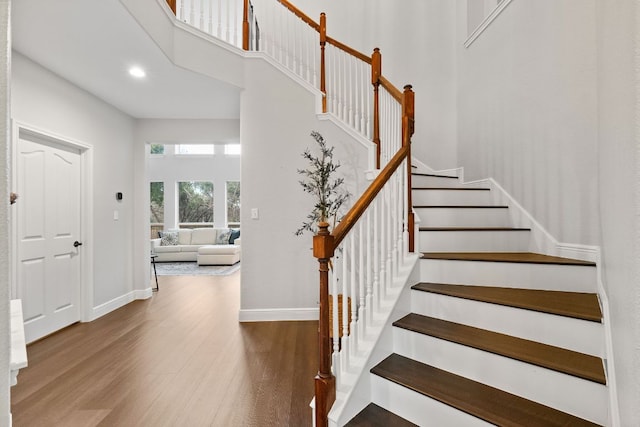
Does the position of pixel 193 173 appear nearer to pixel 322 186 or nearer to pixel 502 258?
pixel 322 186

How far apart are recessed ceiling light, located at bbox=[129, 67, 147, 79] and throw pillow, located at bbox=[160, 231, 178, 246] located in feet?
19.7

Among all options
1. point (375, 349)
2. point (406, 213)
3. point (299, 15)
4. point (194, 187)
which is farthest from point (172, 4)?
point (194, 187)

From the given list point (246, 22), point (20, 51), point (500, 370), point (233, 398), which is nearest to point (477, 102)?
point (246, 22)

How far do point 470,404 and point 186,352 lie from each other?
2358mm

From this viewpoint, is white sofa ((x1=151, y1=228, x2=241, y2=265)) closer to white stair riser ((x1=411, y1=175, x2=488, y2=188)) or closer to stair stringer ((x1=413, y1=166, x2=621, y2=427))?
white stair riser ((x1=411, y1=175, x2=488, y2=188))

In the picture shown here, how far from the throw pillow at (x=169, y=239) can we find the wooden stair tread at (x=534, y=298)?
788 cm

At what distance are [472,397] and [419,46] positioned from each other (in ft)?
14.6

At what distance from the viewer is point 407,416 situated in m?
1.62

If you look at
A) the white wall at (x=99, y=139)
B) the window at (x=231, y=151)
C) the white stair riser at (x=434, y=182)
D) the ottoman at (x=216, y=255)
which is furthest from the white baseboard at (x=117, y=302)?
the window at (x=231, y=151)

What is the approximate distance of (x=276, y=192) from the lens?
361 centimetres

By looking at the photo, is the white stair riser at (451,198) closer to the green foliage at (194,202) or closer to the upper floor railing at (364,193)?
the upper floor railing at (364,193)

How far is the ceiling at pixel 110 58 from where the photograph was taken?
231cm

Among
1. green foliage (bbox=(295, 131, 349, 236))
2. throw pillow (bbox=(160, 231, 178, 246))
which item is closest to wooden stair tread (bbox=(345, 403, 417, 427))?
green foliage (bbox=(295, 131, 349, 236))

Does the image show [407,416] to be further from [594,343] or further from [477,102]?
[477,102]
